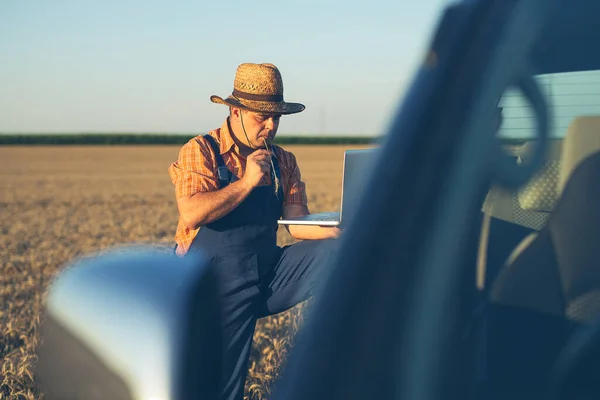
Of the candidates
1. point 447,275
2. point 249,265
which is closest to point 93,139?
point 249,265

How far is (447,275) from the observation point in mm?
1018

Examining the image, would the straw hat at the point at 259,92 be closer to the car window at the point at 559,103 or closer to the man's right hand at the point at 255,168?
the man's right hand at the point at 255,168

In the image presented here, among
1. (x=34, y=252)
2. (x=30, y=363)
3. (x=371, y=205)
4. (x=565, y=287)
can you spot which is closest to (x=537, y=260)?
(x=565, y=287)

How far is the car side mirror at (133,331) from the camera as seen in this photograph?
1140 mm

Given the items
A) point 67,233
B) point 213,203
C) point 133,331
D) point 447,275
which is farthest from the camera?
point 67,233

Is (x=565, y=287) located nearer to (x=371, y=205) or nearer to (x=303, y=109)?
(x=371, y=205)

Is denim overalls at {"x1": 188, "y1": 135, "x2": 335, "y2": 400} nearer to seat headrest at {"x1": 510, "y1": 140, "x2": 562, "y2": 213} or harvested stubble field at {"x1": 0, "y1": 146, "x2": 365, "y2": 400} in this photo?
harvested stubble field at {"x1": 0, "y1": 146, "x2": 365, "y2": 400}

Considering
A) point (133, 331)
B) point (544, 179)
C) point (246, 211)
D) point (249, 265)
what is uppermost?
point (544, 179)

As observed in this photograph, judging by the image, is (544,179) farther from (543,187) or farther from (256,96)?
(256,96)

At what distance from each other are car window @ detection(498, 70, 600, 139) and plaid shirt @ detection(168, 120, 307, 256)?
8.63 feet

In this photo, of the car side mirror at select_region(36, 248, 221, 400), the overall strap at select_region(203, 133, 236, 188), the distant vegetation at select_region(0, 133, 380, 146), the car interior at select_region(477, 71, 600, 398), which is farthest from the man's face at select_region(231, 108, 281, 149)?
the distant vegetation at select_region(0, 133, 380, 146)

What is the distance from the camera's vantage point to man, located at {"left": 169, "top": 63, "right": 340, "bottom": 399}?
366 centimetres

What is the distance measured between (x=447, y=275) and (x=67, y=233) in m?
12.5

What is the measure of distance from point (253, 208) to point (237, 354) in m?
0.63
